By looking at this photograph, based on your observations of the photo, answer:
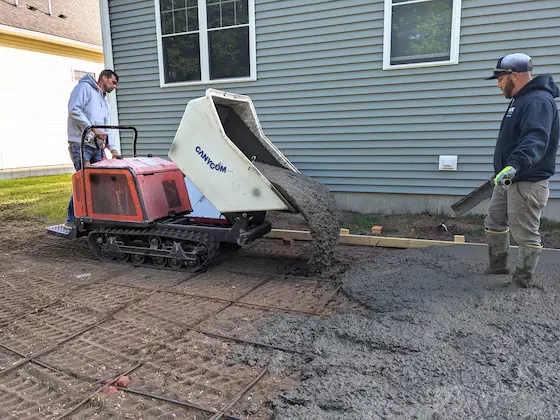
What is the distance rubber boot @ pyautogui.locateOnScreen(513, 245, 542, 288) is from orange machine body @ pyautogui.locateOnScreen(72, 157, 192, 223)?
3653 mm

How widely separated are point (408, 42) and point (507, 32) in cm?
133

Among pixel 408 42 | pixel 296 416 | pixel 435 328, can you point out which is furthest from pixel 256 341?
pixel 408 42

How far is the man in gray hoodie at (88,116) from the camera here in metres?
5.47

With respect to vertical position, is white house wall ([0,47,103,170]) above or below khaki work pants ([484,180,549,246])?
above

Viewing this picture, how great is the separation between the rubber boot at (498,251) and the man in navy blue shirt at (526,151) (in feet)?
0.86

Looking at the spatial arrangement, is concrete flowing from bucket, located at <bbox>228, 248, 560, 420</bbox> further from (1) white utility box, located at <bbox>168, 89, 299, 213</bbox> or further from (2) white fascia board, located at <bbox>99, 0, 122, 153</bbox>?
(2) white fascia board, located at <bbox>99, 0, 122, 153</bbox>

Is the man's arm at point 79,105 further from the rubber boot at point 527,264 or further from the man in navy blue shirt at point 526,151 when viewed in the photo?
the rubber boot at point 527,264

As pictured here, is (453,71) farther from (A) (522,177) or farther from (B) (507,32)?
(A) (522,177)

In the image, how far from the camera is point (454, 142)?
257 inches

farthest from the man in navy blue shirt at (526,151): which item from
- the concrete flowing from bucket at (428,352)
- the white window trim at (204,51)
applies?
the white window trim at (204,51)

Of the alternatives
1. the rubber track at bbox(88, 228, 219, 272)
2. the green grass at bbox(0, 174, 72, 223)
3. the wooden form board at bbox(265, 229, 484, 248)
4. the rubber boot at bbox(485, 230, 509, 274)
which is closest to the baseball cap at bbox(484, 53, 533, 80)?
the rubber boot at bbox(485, 230, 509, 274)

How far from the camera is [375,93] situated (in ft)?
22.5

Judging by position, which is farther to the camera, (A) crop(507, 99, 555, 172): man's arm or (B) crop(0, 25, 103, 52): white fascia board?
(B) crop(0, 25, 103, 52): white fascia board

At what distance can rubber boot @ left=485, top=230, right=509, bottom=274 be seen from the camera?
4.05 m
